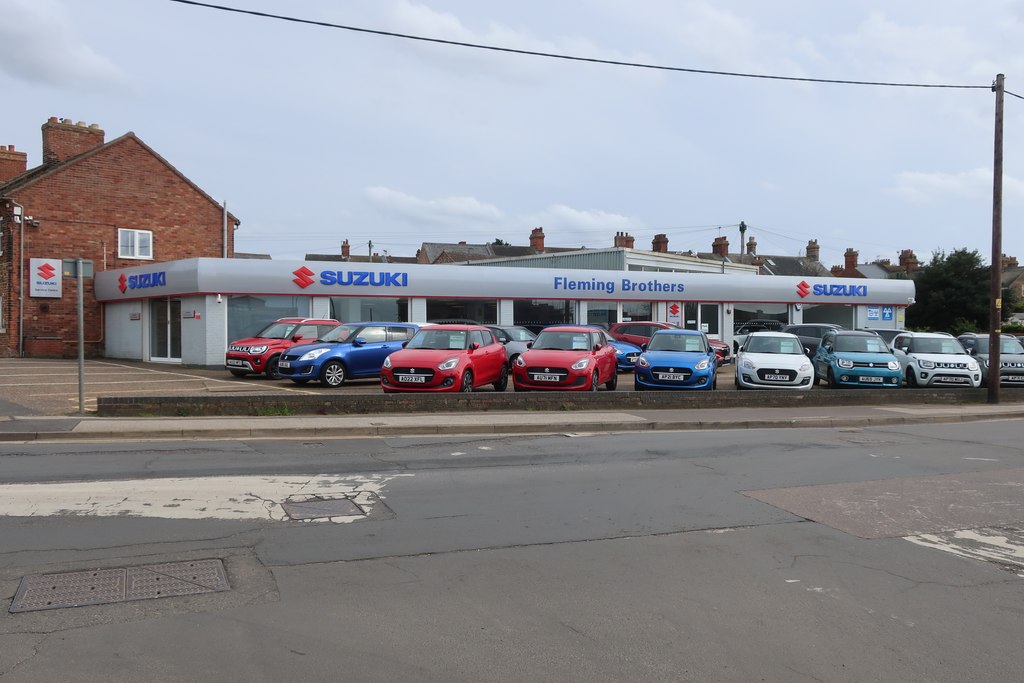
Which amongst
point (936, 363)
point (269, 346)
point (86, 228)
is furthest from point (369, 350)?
point (86, 228)

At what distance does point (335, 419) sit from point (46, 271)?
2110 centimetres

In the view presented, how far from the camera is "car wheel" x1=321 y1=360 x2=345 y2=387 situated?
1905 cm

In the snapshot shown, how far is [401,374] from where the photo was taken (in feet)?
51.9

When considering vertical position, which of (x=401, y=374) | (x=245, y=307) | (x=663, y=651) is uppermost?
(x=245, y=307)

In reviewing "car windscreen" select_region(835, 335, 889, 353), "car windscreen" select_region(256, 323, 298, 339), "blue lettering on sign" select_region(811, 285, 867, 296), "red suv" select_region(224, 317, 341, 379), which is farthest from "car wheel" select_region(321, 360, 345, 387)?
"blue lettering on sign" select_region(811, 285, 867, 296)

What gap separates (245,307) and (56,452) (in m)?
16.2

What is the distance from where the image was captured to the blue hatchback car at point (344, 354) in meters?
18.9

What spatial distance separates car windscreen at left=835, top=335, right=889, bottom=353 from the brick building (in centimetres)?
2038

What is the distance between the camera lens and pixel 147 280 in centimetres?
2669

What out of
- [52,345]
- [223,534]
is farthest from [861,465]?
[52,345]

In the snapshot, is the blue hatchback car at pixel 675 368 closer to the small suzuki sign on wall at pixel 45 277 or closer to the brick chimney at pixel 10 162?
the small suzuki sign on wall at pixel 45 277

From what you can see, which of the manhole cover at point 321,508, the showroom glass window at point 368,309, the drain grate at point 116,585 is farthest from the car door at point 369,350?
the drain grate at point 116,585

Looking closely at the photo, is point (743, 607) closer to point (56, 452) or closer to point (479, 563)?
point (479, 563)

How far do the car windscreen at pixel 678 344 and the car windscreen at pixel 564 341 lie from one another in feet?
6.06
